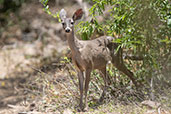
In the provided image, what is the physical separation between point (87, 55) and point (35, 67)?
408 cm

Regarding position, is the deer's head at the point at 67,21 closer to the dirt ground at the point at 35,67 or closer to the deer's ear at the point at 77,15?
the deer's ear at the point at 77,15

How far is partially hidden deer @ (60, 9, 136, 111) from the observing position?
536 centimetres

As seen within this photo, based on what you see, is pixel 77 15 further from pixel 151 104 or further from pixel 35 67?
pixel 35 67

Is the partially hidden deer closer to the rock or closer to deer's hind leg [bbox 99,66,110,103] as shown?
deer's hind leg [bbox 99,66,110,103]

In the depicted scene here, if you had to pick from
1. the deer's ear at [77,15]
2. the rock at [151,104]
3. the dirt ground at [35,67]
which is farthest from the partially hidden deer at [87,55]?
the rock at [151,104]

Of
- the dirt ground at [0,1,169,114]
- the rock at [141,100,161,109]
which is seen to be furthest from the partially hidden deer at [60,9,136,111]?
the rock at [141,100,161,109]

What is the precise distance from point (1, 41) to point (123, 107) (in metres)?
8.90

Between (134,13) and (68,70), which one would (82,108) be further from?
(134,13)

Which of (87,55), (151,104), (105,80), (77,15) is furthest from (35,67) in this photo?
(151,104)

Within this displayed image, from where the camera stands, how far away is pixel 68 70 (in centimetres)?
649

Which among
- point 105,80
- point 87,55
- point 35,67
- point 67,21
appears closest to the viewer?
point 67,21

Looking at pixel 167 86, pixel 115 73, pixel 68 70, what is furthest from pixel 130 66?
pixel 68 70

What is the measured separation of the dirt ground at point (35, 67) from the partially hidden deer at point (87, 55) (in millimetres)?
588

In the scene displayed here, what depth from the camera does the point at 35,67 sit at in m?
9.28
